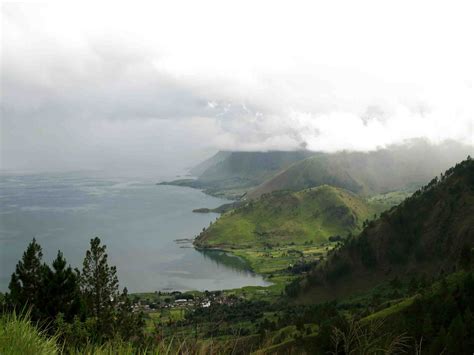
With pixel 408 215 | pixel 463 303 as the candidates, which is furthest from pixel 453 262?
pixel 463 303

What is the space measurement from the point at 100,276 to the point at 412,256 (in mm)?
126434

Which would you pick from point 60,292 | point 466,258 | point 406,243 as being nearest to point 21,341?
point 60,292

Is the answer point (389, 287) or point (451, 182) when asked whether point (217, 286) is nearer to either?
point (389, 287)

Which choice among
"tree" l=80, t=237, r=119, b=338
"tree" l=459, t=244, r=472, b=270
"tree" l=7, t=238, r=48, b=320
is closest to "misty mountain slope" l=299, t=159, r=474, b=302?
"tree" l=459, t=244, r=472, b=270

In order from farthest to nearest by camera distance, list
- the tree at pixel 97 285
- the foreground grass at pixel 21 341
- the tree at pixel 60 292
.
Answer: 1. the tree at pixel 97 285
2. the tree at pixel 60 292
3. the foreground grass at pixel 21 341

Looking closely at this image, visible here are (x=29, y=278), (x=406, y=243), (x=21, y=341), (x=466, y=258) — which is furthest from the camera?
(x=406, y=243)

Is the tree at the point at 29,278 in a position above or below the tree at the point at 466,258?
above

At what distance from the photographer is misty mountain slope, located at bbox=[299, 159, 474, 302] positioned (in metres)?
138

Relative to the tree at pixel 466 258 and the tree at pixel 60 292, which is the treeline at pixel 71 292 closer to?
the tree at pixel 60 292

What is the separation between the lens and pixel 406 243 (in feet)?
499

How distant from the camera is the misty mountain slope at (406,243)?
453ft

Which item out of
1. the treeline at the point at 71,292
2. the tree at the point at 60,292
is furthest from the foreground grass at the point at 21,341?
the tree at the point at 60,292

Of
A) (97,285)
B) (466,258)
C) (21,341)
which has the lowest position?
(466,258)

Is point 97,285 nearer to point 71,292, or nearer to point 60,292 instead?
point 71,292
